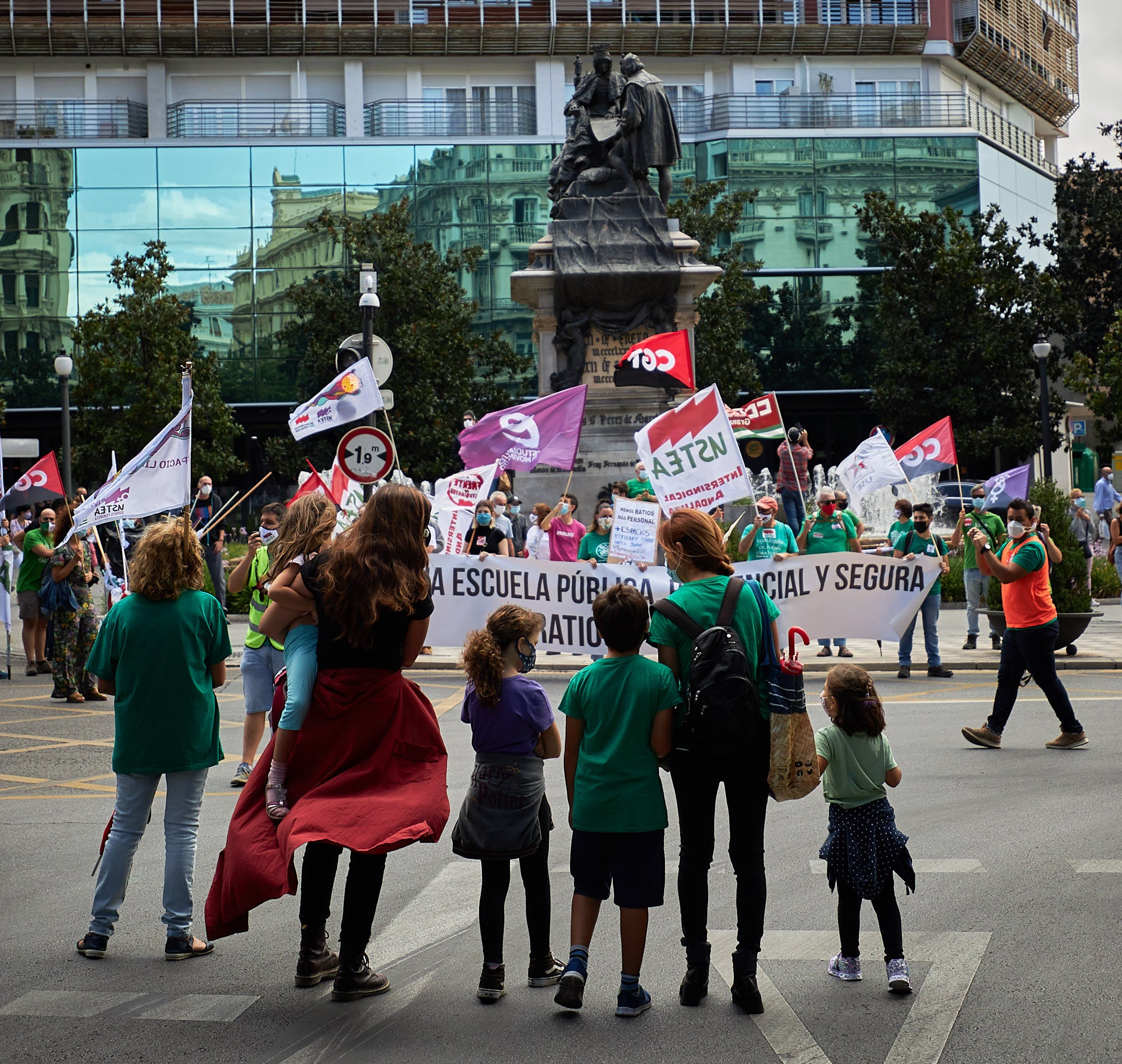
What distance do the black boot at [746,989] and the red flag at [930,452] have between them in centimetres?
1453

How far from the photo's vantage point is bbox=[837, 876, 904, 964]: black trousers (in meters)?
5.25

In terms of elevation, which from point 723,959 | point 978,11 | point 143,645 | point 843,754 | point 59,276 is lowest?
point 723,959

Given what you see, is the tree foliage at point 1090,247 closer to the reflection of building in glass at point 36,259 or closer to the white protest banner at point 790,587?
the reflection of building in glass at point 36,259

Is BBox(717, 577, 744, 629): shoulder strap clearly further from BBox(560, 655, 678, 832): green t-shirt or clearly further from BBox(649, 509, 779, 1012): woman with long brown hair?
BBox(560, 655, 678, 832): green t-shirt

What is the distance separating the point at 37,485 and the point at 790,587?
951 cm

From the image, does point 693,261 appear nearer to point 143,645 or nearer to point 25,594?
point 25,594

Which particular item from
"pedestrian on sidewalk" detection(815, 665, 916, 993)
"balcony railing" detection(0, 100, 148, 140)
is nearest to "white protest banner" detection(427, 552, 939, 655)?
"pedestrian on sidewalk" detection(815, 665, 916, 993)

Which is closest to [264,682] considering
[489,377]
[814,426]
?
[489,377]

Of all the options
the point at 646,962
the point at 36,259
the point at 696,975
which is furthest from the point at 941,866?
the point at 36,259

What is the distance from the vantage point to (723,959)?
225 inches

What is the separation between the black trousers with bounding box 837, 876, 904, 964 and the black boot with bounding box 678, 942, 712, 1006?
1.80 ft

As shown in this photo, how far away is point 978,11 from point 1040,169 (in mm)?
6512

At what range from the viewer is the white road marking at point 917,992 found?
466cm

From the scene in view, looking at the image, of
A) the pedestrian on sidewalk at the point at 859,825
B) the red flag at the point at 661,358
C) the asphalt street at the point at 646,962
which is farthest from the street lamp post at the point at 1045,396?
the pedestrian on sidewalk at the point at 859,825
